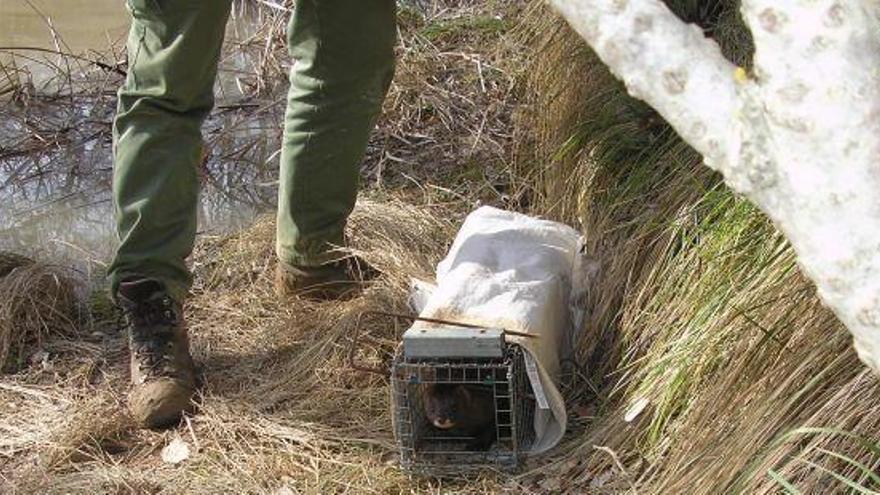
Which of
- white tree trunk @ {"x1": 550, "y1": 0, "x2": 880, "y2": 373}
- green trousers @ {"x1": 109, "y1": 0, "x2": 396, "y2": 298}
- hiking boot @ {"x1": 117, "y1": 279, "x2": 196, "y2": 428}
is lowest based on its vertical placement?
hiking boot @ {"x1": 117, "y1": 279, "x2": 196, "y2": 428}

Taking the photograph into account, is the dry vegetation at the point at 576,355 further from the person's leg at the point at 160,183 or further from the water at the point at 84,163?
the water at the point at 84,163

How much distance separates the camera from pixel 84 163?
17.6 feet

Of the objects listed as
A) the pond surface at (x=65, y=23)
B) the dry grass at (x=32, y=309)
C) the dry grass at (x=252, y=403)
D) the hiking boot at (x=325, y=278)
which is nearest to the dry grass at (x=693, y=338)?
the dry grass at (x=252, y=403)

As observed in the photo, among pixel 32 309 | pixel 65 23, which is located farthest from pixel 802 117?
pixel 65 23

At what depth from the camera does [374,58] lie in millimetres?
3678

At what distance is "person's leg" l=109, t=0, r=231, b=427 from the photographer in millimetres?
3312

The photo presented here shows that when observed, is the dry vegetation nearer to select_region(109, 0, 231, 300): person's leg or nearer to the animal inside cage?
the animal inside cage

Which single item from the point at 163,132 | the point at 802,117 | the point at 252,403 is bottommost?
the point at 252,403

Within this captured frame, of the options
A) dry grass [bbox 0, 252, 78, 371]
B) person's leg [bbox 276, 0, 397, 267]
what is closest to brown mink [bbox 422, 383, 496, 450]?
person's leg [bbox 276, 0, 397, 267]

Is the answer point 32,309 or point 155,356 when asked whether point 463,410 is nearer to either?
point 155,356

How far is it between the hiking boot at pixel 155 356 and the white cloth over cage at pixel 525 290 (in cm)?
58

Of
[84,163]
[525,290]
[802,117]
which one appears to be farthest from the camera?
[84,163]

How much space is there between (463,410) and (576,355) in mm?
411

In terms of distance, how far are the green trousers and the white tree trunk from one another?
6.77 ft
